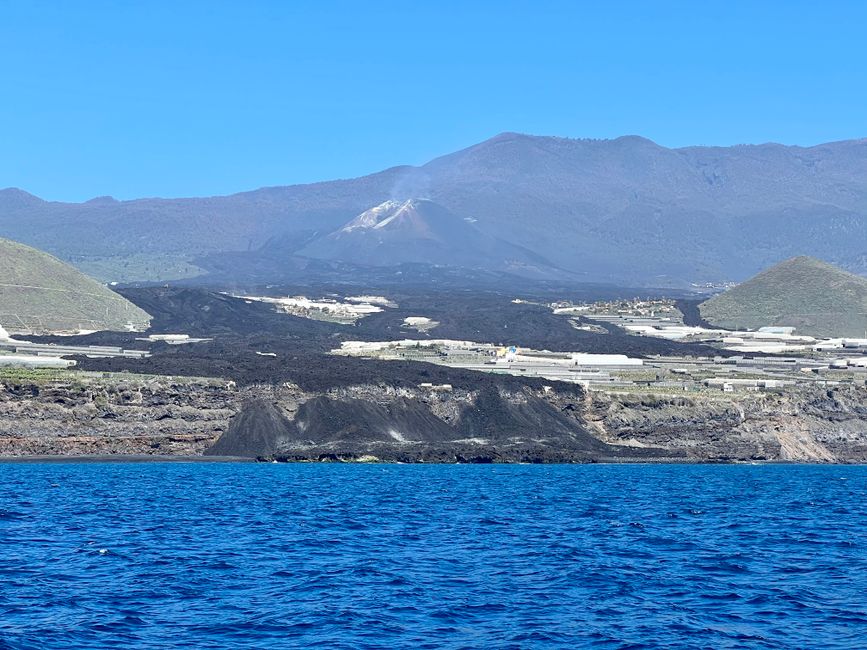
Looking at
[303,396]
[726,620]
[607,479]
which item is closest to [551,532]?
[726,620]

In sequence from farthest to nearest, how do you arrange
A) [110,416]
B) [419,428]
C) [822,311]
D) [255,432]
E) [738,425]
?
[822,311]
[738,425]
[419,428]
[255,432]
[110,416]

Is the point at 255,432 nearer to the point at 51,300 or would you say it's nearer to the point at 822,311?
the point at 51,300

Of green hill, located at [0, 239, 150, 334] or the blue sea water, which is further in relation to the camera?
green hill, located at [0, 239, 150, 334]

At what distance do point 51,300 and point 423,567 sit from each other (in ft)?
452

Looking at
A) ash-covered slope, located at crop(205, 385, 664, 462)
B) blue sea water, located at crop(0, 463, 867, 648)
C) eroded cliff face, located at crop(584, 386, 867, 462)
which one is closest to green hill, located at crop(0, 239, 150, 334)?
ash-covered slope, located at crop(205, 385, 664, 462)

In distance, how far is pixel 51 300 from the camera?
17475 cm

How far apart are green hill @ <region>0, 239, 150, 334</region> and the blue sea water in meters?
98.1

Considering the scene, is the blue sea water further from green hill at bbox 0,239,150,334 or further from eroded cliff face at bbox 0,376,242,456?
green hill at bbox 0,239,150,334

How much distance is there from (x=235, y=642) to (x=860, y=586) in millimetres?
17694

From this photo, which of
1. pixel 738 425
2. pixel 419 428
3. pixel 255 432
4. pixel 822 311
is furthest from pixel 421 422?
pixel 822 311

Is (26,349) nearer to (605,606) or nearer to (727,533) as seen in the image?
(727,533)

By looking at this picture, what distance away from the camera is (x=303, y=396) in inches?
4099

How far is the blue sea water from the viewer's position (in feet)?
116

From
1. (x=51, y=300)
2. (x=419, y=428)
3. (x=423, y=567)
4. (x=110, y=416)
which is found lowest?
(x=423, y=567)
